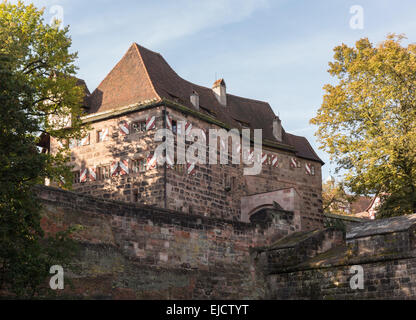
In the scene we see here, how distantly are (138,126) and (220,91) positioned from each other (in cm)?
808

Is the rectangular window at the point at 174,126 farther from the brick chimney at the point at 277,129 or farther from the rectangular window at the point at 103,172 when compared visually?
the brick chimney at the point at 277,129

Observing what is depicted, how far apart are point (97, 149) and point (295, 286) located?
10.8 metres

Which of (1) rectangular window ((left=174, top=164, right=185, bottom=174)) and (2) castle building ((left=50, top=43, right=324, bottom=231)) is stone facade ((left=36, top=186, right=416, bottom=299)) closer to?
(2) castle building ((left=50, top=43, right=324, bottom=231))

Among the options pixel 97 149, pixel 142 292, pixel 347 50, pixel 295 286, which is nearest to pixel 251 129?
pixel 347 50

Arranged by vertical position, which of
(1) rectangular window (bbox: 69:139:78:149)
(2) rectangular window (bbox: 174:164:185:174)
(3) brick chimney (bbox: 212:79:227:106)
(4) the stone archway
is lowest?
(4) the stone archway

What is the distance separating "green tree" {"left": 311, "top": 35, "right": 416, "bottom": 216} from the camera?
2700cm

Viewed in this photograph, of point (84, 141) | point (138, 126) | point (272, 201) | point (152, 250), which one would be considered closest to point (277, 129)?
point (272, 201)

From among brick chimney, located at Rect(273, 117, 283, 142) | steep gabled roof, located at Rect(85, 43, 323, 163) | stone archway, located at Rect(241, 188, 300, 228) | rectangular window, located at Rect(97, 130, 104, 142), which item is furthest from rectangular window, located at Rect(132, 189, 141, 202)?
brick chimney, located at Rect(273, 117, 283, 142)

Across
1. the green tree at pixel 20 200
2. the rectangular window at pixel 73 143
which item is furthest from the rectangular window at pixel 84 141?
the green tree at pixel 20 200

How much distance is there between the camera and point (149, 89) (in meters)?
28.4

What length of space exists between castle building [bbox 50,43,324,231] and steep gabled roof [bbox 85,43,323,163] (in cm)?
6

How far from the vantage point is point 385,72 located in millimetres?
28484
